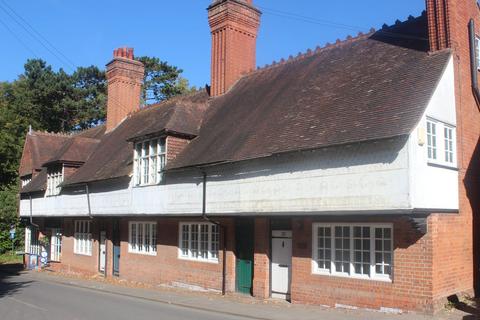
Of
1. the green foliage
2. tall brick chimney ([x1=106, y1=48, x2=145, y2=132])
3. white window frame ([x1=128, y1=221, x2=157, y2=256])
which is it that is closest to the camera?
white window frame ([x1=128, y1=221, x2=157, y2=256])

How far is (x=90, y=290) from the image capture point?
19484 millimetres

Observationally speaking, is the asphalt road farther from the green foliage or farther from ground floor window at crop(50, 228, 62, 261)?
the green foliage

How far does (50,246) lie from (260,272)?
64.3 ft

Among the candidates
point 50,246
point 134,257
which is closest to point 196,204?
point 134,257

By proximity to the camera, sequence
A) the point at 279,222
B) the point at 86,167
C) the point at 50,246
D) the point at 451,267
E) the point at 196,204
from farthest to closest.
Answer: the point at 50,246, the point at 86,167, the point at 196,204, the point at 279,222, the point at 451,267

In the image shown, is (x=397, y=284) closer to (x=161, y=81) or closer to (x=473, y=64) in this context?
(x=473, y=64)

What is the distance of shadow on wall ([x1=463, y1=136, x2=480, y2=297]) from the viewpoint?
558 inches

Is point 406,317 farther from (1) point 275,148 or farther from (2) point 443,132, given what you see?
(1) point 275,148

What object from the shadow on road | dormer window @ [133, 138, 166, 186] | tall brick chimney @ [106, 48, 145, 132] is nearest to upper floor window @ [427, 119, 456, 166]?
dormer window @ [133, 138, 166, 186]

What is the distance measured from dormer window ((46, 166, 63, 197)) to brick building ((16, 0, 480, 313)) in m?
5.21

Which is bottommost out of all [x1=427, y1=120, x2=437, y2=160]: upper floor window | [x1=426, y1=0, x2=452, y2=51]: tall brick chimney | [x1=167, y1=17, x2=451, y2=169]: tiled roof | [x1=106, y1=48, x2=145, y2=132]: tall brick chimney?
[x1=427, y1=120, x2=437, y2=160]: upper floor window

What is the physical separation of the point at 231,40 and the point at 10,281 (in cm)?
1424

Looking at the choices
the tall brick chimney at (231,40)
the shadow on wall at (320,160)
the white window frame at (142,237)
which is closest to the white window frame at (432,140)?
the shadow on wall at (320,160)

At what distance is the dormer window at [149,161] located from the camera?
1978cm
